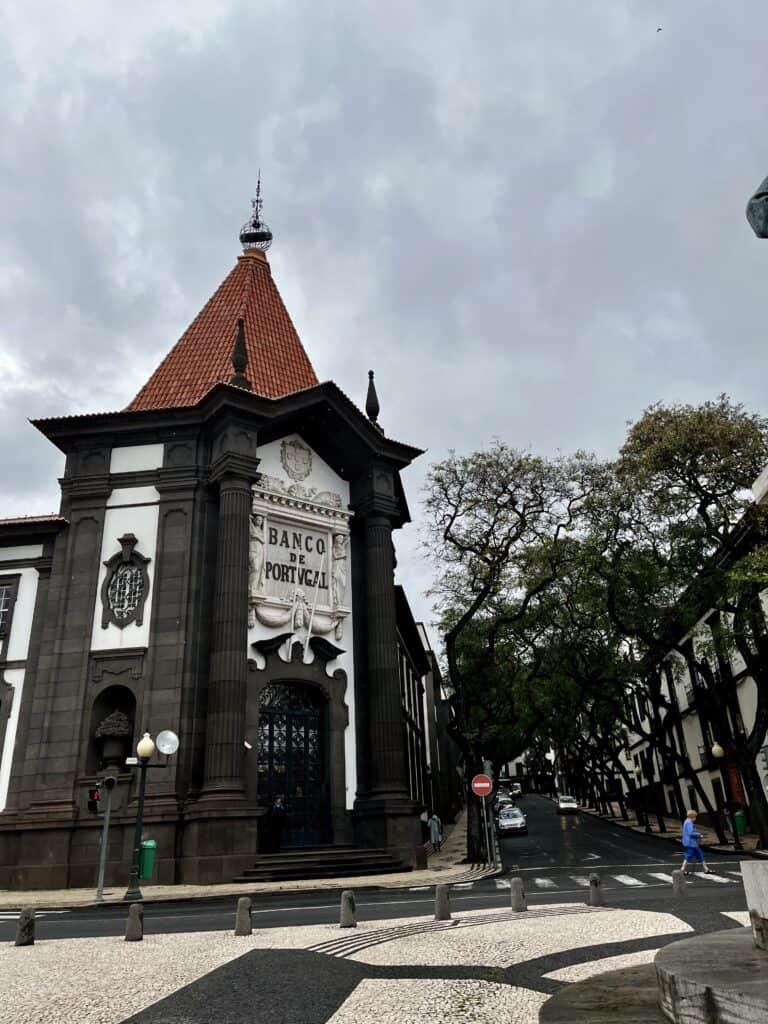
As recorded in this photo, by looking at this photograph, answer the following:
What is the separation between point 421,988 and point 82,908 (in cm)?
1287

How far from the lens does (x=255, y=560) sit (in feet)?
83.4

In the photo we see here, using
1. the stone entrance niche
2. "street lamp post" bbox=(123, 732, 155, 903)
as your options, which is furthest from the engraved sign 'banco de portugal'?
"street lamp post" bbox=(123, 732, 155, 903)

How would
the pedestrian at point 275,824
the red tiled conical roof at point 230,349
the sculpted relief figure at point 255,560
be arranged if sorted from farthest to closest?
the red tiled conical roof at point 230,349, the sculpted relief figure at point 255,560, the pedestrian at point 275,824

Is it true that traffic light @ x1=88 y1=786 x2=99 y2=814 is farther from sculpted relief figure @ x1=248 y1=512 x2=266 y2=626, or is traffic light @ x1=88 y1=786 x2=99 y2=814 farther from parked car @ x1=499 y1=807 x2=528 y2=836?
parked car @ x1=499 y1=807 x2=528 y2=836

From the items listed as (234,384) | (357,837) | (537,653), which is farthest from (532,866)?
(234,384)

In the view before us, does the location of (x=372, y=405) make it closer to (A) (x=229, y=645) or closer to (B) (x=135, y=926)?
(A) (x=229, y=645)

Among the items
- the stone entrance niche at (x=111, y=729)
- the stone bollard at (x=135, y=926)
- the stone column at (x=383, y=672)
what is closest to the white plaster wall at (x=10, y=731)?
the stone entrance niche at (x=111, y=729)

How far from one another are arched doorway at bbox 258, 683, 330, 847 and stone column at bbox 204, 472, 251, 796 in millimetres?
2324

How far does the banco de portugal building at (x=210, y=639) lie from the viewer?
21844 millimetres

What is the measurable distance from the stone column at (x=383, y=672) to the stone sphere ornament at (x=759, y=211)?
21313 millimetres

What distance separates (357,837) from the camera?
24.6m

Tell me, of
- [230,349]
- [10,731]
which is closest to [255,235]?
[230,349]

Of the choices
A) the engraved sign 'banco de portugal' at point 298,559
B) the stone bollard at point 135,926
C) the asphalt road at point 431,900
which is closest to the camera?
the stone bollard at point 135,926

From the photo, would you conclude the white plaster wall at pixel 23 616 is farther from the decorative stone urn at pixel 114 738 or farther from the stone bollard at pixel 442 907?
the stone bollard at pixel 442 907
